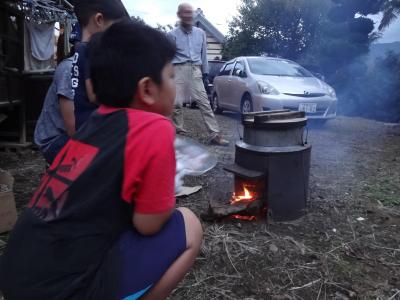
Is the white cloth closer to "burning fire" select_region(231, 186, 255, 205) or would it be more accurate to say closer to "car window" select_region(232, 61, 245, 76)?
"car window" select_region(232, 61, 245, 76)

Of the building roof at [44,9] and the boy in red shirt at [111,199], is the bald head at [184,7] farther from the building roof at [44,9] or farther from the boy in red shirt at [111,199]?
the boy in red shirt at [111,199]

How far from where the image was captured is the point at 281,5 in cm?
1847

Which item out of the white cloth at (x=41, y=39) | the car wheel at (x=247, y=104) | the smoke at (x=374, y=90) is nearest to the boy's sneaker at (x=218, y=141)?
the car wheel at (x=247, y=104)

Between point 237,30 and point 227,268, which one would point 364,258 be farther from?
point 237,30

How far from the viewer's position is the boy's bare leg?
1.47m

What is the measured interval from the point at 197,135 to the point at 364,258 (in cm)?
468

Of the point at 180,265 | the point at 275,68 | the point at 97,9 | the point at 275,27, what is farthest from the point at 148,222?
the point at 275,27

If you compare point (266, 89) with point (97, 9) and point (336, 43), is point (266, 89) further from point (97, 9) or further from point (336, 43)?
point (336, 43)

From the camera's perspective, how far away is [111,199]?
1.29 m

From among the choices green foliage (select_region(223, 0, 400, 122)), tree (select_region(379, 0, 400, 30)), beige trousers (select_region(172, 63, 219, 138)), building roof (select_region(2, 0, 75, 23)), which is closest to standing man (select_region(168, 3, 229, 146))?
beige trousers (select_region(172, 63, 219, 138))

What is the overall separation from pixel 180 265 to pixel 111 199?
1.35 feet

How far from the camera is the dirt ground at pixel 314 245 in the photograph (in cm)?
252

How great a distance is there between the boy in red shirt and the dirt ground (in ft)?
3.99

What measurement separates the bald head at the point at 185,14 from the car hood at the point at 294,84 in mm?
2332
